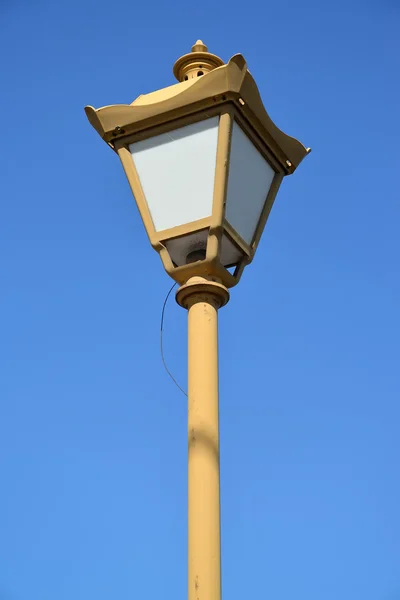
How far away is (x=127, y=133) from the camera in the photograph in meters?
3.33

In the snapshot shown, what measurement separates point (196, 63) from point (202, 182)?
0.98 meters

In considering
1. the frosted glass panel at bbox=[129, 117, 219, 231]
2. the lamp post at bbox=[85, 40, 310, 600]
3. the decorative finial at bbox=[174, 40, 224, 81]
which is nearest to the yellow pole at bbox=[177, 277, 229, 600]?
the lamp post at bbox=[85, 40, 310, 600]

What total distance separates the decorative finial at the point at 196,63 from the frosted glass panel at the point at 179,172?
2.20 feet

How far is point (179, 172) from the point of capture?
10.4 ft

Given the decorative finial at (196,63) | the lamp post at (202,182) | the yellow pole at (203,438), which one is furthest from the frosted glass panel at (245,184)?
the decorative finial at (196,63)

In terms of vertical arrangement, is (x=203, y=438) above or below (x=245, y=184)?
below

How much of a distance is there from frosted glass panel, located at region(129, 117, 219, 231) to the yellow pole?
0.28 metres

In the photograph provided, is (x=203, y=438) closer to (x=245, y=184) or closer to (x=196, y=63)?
(x=245, y=184)

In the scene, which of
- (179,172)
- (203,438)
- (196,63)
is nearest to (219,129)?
(179,172)

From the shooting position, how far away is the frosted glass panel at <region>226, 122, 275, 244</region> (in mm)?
3143

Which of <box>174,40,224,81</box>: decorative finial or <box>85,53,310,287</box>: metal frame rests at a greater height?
<box>174,40,224,81</box>: decorative finial

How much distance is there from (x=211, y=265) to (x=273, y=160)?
26.4 inches

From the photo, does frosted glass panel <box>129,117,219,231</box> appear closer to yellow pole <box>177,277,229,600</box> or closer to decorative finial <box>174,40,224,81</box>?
yellow pole <box>177,277,229,600</box>

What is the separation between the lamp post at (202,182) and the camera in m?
2.99
